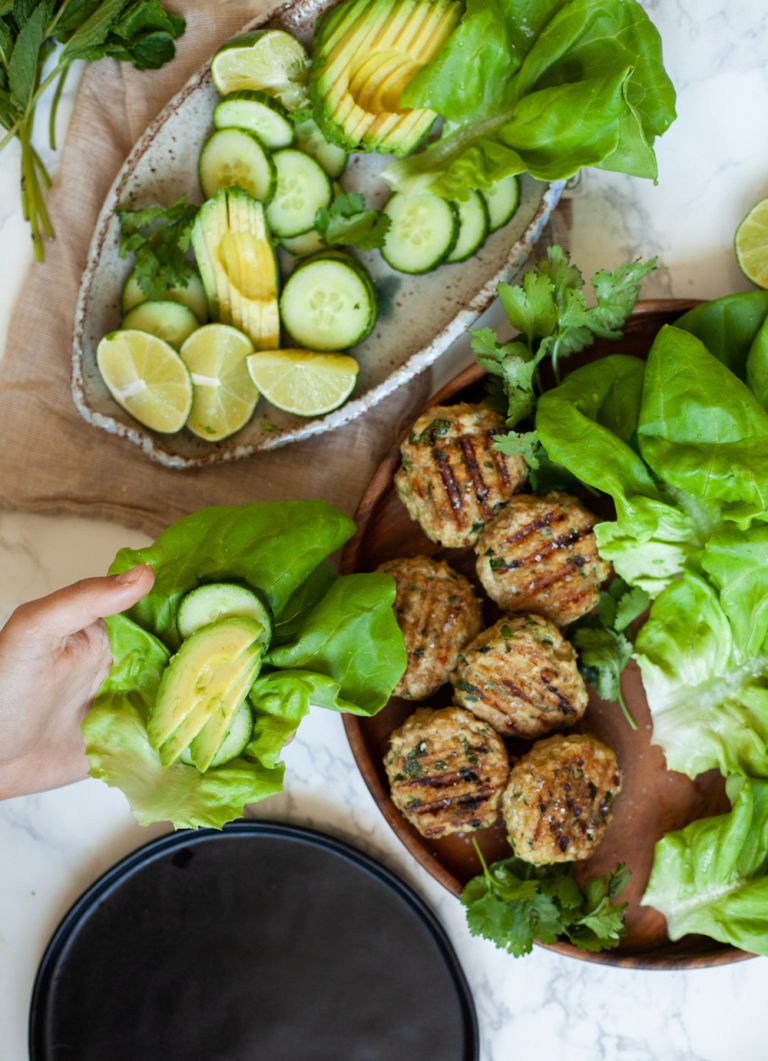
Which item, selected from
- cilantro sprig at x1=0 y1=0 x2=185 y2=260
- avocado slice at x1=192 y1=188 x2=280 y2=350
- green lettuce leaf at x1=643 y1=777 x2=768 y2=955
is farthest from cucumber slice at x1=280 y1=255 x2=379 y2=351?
green lettuce leaf at x1=643 y1=777 x2=768 y2=955

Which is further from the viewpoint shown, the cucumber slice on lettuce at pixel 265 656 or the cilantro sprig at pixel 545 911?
the cilantro sprig at pixel 545 911

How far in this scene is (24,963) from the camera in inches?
128

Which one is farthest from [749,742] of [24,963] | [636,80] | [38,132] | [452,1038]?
[38,132]

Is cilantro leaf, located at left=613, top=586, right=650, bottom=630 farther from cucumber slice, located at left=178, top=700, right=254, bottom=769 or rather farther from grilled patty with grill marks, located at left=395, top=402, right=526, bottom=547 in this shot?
cucumber slice, located at left=178, top=700, right=254, bottom=769

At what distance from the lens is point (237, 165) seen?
2945 mm

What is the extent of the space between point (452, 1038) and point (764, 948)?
1.04 m

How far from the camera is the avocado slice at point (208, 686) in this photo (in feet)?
7.93

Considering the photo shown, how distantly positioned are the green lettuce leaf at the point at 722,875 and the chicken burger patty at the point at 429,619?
32.4 inches

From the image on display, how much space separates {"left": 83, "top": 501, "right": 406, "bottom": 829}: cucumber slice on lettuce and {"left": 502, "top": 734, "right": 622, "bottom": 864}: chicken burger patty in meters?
0.50

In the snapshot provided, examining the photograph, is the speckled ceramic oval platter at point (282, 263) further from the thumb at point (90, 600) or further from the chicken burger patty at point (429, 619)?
the thumb at point (90, 600)

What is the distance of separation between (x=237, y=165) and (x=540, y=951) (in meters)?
2.63

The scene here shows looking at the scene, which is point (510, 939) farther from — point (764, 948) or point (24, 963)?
point (24, 963)

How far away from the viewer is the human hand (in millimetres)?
2299

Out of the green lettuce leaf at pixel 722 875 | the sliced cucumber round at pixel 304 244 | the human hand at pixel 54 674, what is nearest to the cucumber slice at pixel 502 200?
the sliced cucumber round at pixel 304 244
